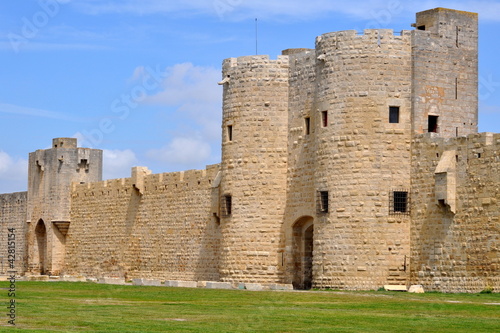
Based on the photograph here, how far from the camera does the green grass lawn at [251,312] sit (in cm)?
1681

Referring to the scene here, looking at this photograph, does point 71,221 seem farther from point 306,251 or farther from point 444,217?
point 444,217

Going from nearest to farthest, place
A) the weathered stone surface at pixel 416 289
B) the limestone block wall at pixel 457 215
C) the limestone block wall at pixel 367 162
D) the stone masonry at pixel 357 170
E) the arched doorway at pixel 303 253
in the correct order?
the limestone block wall at pixel 457 215, the weathered stone surface at pixel 416 289, the stone masonry at pixel 357 170, the limestone block wall at pixel 367 162, the arched doorway at pixel 303 253

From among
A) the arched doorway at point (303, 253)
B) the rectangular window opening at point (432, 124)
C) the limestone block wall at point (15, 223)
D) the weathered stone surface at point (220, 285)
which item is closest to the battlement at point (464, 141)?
the rectangular window opening at point (432, 124)

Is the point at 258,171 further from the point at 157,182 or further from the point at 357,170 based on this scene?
the point at 157,182

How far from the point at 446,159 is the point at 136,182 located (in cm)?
1647

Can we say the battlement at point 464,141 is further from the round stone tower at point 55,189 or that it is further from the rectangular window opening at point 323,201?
the round stone tower at point 55,189

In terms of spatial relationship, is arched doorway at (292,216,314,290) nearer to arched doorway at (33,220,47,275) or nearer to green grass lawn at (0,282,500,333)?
green grass lawn at (0,282,500,333)

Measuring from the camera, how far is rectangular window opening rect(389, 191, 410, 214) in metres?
30.1

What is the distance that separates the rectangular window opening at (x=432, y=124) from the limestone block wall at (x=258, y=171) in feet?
16.8

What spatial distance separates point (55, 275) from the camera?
47.8 m

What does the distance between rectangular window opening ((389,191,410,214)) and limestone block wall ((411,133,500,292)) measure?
22 centimetres

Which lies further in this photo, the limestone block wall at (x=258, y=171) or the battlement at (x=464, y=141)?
the limestone block wall at (x=258, y=171)

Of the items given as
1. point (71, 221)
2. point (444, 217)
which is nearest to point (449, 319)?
point (444, 217)

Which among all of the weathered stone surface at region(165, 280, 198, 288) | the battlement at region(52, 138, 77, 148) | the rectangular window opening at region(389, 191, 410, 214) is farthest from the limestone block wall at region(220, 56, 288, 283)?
the battlement at region(52, 138, 77, 148)
